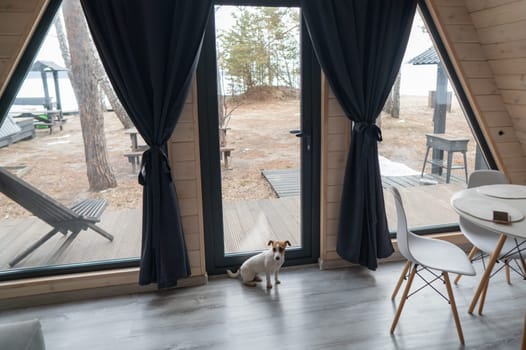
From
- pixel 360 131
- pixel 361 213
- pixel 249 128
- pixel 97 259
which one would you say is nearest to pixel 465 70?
pixel 360 131

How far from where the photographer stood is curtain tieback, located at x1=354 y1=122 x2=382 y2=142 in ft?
8.96

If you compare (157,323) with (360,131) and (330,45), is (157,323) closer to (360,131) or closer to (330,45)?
(360,131)

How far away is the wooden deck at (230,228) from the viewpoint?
2657 millimetres

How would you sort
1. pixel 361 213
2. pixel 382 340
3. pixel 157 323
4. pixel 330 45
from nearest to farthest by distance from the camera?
pixel 382 340
pixel 157 323
pixel 330 45
pixel 361 213

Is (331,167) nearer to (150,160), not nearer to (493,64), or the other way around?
(150,160)

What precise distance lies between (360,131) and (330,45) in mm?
622

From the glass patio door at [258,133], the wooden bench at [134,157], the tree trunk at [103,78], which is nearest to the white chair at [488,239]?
the glass patio door at [258,133]

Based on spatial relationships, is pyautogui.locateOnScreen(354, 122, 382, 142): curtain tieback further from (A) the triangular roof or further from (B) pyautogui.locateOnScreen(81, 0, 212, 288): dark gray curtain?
(B) pyautogui.locateOnScreen(81, 0, 212, 288): dark gray curtain

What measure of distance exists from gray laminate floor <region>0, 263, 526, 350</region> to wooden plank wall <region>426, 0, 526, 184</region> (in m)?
1.07

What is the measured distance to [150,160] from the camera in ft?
8.21

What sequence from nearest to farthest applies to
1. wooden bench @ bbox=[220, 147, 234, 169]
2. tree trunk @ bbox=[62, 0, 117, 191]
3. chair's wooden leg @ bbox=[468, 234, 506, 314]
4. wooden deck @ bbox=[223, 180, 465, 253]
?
1. chair's wooden leg @ bbox=[468, 234, 506, 314]
2. tree trunk @ bbox=[62, 0, 117, 191]
3. wooden bench @ bbox=[220, 147, 234, 169]
4. wooden deck @ bbox=[223, 180, 465, 253]

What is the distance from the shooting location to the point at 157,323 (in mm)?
2344

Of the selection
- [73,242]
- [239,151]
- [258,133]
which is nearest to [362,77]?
[258,133]

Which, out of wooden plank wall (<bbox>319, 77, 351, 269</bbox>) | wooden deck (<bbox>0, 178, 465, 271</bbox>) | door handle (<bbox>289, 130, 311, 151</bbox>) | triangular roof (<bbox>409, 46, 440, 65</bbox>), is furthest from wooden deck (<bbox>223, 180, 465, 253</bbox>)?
triangular roof (<bbox>409, 46, 440, 65</bbox>)
